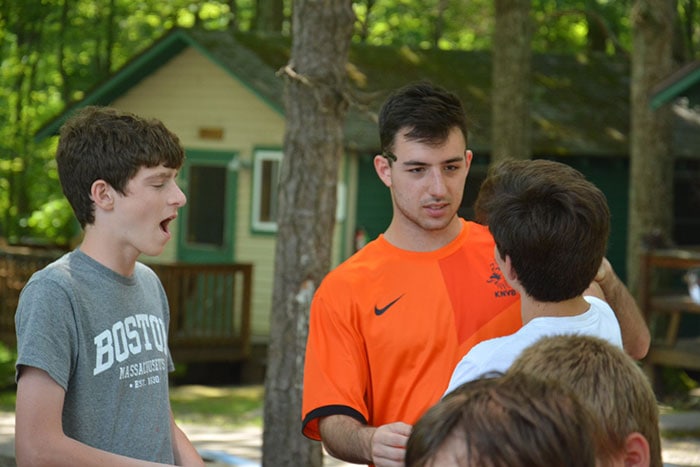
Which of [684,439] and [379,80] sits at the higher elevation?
[379,80]

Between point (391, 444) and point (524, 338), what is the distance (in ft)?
1.68

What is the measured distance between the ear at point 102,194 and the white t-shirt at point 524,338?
114 cm

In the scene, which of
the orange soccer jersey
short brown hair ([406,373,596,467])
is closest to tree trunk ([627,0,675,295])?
the orange soccer jersey

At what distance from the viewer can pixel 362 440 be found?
364cm

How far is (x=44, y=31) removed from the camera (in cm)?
2667

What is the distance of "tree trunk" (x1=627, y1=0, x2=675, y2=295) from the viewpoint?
1748 centimetres

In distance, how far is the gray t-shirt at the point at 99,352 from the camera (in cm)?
348

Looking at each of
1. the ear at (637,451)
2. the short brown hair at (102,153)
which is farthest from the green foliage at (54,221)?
the ear at (637,451)

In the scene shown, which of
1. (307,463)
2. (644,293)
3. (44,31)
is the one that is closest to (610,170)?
(644,293)

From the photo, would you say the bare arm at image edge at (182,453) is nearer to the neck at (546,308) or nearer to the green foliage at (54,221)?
the neck at (546,308)

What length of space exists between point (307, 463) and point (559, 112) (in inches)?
596

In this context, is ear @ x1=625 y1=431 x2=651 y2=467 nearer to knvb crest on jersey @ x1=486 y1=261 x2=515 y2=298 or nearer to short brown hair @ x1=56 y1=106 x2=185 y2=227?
knvb crest on jersey @ x1=486 y1=261 x2=515 y2=298

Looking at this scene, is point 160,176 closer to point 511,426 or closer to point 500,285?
point 500,285

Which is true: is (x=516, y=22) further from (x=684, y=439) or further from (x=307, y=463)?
(x=307, y=463)
